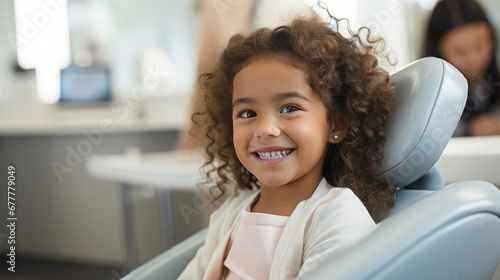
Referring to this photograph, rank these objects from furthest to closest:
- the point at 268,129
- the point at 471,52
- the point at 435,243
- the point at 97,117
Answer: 1. the point at 97,117
2. the point at 471,52
3. the point at 268,129
4. the point at 435,243

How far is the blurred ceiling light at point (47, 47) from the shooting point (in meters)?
3.17

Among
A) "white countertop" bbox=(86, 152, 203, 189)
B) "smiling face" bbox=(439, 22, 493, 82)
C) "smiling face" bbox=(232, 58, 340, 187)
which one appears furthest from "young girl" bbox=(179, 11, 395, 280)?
"smiling face" bbox=(439, 22, 493, 82)

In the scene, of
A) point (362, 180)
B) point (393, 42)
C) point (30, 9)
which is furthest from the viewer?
point (30, 9)

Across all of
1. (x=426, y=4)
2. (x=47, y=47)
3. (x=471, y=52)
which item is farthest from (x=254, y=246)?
(x=47, y=47)

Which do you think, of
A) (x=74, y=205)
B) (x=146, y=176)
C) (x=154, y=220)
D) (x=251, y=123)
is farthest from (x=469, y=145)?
(x=74, y=205)

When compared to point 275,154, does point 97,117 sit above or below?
below

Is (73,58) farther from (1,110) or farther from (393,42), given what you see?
(393,42)

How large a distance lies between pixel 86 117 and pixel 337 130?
2.44m

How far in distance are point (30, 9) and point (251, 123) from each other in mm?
2667

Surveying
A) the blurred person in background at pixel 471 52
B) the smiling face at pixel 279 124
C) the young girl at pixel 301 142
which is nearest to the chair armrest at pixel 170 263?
the young girl at pixel 301 142

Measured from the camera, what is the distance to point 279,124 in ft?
2.86

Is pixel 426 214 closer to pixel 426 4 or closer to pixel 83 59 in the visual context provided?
pixel 426 4

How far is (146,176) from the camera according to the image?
67.5 inches

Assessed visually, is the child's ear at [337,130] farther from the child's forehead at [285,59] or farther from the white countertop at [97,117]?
the white countertop at [97,117]
